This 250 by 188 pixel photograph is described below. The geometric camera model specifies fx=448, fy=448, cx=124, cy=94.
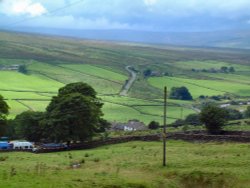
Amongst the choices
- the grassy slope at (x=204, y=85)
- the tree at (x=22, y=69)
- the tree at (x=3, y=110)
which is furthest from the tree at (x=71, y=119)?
the tree at (x=22, y=69)

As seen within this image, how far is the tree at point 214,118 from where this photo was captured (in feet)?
176

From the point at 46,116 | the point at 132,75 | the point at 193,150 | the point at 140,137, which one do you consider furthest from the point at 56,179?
the point at 132,75

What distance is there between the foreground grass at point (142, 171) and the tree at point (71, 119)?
595 inches

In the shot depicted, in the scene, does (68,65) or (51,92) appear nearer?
(51,92)

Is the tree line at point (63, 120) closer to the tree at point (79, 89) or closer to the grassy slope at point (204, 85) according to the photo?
the tree at point (79, 89)

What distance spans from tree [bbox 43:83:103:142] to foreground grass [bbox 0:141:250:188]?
15115mm

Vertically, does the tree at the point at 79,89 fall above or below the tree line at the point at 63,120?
above

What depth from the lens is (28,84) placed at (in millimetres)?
139125

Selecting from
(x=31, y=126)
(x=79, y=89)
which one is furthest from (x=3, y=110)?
(x=79, y=89)

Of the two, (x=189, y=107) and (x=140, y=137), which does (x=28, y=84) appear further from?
(x=140, y=137)

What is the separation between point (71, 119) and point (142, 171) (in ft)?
81.5

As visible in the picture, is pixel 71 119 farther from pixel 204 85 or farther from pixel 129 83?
pixel 204 85

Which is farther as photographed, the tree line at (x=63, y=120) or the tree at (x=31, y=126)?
the tree at (x=31, y=126)

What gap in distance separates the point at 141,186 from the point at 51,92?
343ft
